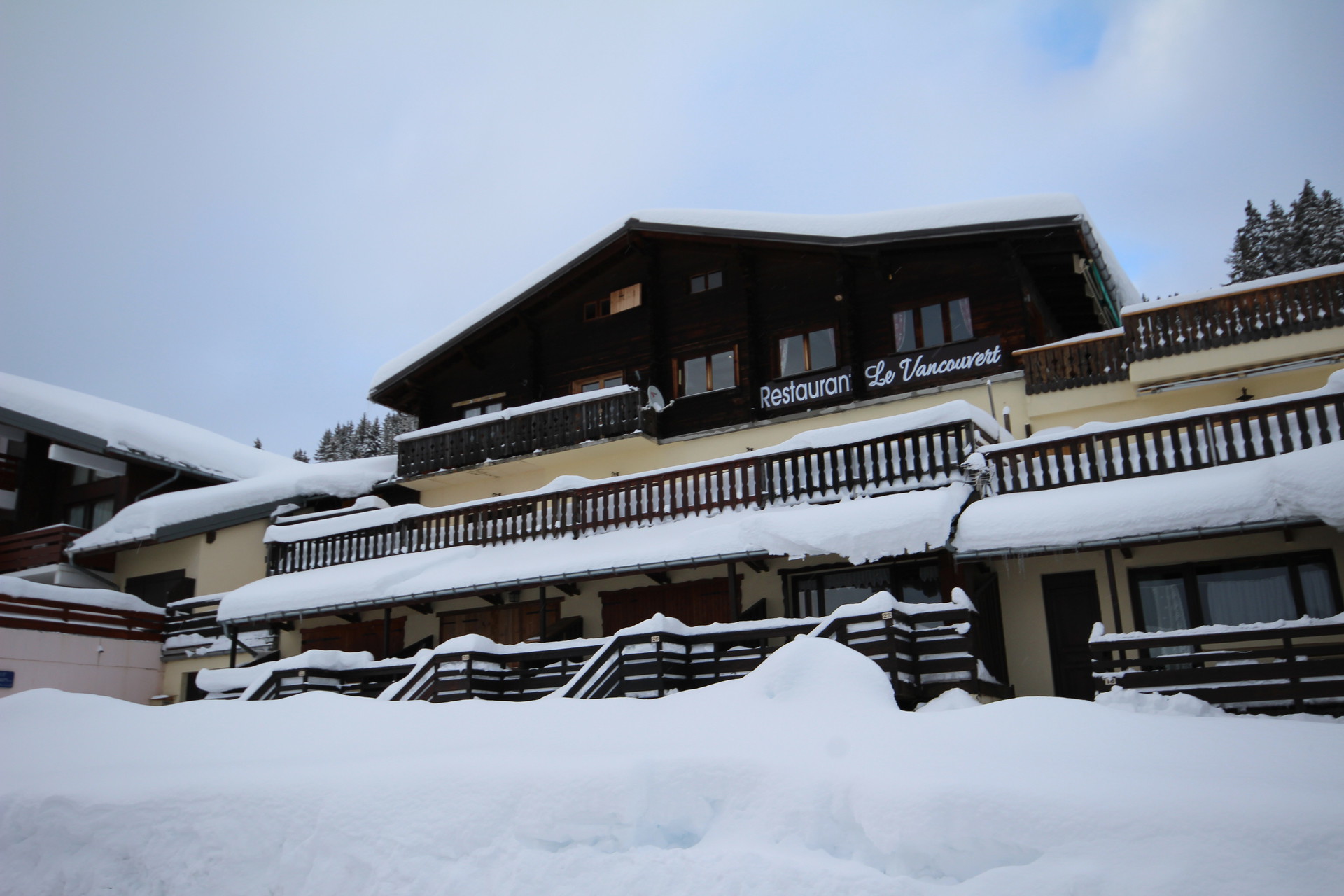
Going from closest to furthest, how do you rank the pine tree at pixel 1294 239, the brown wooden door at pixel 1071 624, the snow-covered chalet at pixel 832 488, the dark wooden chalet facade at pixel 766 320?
the snow-covered chalet at pixel 832 488 < the brown wooden door at pixel 1071 624 < the dark wooden chalet facade at pixel 766 320 < the pine tree at pixel 1294 239

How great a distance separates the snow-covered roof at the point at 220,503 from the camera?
2495 cm

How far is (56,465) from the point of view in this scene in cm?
2950

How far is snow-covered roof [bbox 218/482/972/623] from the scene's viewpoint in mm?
14422

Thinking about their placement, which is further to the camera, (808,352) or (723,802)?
(808,352)

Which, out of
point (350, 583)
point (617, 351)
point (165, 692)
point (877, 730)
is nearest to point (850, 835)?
point (877, 730)

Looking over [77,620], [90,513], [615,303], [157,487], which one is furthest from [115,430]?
[615,303]

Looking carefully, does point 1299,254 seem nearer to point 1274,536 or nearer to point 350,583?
point 1274,536

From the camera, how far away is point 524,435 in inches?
944

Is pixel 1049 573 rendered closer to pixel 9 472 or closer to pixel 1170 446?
pixel 1170 446

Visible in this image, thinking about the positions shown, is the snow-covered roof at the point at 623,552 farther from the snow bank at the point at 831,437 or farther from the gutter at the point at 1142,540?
the snow bank at the point at 831,437

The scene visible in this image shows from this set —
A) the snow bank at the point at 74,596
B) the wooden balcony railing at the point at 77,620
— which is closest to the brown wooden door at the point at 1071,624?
the wooden balcony railing at the point at 77,620

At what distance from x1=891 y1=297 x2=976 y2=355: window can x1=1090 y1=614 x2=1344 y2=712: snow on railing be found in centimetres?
983

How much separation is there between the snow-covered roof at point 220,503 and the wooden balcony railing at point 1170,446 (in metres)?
17.5

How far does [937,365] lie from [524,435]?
984 centimetres
